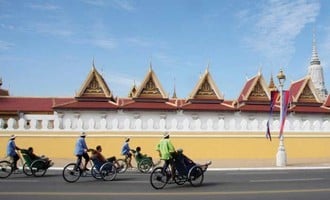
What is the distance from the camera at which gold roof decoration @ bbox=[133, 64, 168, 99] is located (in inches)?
1232

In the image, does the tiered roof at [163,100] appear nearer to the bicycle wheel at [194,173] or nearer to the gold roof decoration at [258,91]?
the gold roof decoration at [258,91]

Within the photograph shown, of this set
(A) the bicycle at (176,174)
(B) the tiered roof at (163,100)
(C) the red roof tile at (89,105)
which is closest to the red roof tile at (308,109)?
(B) the tiered roof at (163,100)

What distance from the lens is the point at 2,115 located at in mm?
32688

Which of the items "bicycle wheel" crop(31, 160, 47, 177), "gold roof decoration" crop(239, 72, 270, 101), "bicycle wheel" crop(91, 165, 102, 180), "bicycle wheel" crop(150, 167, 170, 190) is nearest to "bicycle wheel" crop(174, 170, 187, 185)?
"bicycle wheel" crop(150, 167, 170, 190)

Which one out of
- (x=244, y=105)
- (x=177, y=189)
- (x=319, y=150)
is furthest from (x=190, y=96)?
(x=177, y=189)

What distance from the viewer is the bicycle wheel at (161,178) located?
10641 mm

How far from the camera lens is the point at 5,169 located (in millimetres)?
13523

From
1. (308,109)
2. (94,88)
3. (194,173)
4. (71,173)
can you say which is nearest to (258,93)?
(308,109)

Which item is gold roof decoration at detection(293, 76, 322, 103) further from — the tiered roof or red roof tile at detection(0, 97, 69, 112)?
red roof tile at detection(0, 97, 69, 112)

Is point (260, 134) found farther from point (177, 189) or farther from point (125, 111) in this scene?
point (177, 189)

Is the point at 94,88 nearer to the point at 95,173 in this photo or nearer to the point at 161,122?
the point at 161,122

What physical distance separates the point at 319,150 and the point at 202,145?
752 cm

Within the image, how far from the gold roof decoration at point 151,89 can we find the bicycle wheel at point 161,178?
807 inches

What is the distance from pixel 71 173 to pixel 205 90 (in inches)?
822
